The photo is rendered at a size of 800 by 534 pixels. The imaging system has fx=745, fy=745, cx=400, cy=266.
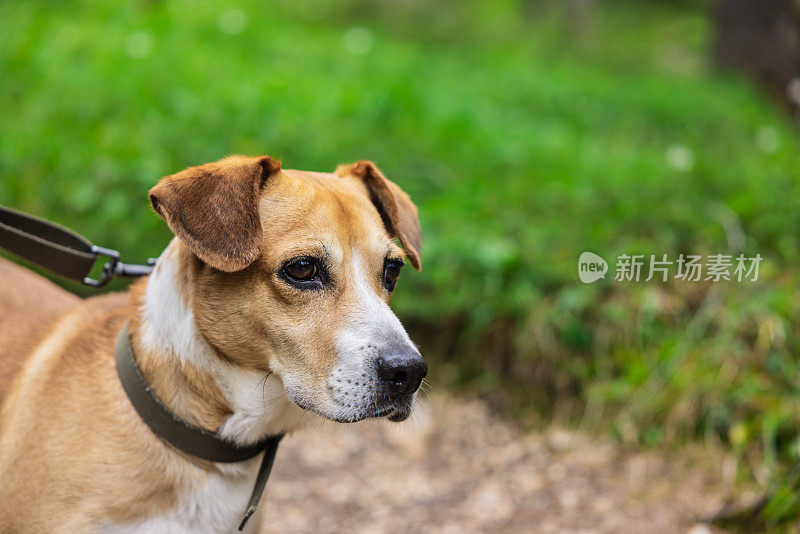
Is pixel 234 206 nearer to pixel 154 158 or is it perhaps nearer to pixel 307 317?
pixel 307 317

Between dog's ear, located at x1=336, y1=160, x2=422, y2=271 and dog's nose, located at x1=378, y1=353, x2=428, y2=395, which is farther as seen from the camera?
dog's ear, located at x1=336, y1=160, x2=422, y2=271

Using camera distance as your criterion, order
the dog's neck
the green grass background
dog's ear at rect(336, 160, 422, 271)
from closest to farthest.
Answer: the dog's neck < dog's ear at rect(336, 160, 422, 271) < the green grass background

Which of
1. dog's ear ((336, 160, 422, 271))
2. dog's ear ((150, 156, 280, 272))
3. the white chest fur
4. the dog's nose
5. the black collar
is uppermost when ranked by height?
dog's ear ((150, 156, 280, 272))

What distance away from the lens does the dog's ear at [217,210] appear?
2078mm

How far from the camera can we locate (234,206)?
2154 millimetres

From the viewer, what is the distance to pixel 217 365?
220cm

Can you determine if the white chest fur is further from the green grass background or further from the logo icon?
the logo icon

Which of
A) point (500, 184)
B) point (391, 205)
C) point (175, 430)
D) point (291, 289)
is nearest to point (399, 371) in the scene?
point (291, 289)

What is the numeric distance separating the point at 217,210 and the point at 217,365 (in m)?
0.46

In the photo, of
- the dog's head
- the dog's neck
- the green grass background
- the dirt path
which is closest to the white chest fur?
the dog's neck

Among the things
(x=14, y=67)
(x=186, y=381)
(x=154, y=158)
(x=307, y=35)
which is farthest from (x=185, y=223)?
(x=307, y=35)

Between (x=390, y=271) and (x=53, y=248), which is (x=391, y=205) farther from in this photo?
(x=53, y=248)

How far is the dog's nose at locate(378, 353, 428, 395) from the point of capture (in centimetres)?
206

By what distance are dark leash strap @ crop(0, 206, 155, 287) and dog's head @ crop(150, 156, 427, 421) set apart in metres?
0.57
